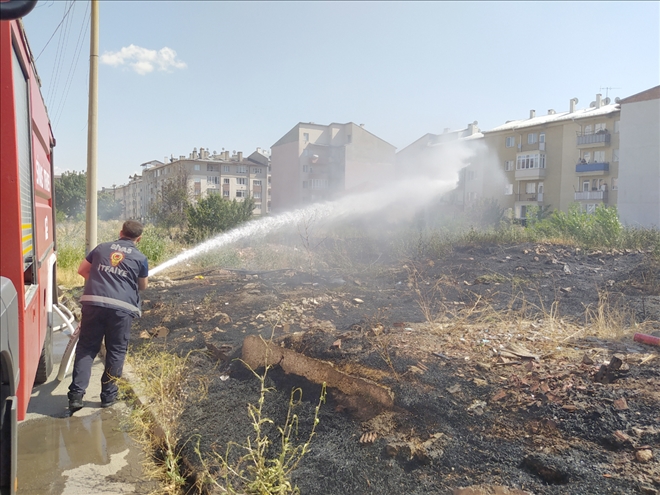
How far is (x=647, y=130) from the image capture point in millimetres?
33969

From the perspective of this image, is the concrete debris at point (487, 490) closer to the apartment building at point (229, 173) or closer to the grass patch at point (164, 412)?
the grass patch at point (164, 412)

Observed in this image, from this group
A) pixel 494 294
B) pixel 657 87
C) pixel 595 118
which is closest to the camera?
pixel 494 294

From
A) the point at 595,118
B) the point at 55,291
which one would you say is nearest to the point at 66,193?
the point at 595,118

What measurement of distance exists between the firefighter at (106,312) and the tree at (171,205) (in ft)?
75.1

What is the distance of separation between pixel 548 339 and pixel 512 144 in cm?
4229

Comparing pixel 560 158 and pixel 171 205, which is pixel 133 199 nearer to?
pixel 171 205

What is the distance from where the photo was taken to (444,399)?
372cm

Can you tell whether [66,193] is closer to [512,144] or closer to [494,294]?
[512,144]

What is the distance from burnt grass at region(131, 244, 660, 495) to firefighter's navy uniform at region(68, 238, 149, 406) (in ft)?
2.98

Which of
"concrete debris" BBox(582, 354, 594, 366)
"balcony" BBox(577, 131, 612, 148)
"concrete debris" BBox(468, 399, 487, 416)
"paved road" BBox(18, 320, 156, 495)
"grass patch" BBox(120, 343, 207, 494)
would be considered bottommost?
"paved road" BBox(18, 320, 156, 495)

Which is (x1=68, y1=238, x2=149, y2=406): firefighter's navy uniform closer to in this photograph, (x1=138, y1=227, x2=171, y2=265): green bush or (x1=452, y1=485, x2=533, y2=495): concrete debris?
(x1=452, y1=485, x2=533, y2=495): concrete debris

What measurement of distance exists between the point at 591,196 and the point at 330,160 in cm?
2909

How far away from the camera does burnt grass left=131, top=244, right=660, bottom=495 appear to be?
2.99m

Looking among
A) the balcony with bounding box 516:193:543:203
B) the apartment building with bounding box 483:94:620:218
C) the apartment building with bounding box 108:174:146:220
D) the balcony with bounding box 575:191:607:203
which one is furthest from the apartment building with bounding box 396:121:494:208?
the apartment building with bounding box 108:174:146:220
